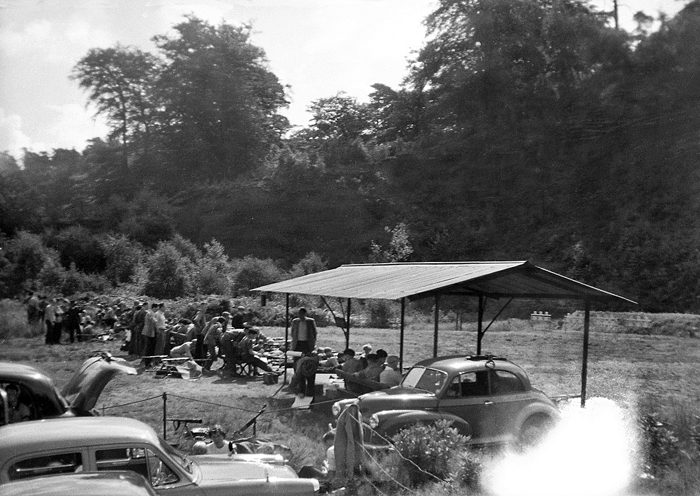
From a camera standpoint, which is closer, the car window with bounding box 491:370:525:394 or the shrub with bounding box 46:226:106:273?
the car window with bounding box 491:370:525:394

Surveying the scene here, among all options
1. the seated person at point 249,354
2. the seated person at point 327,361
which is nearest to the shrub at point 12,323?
the seated person at point 249,354

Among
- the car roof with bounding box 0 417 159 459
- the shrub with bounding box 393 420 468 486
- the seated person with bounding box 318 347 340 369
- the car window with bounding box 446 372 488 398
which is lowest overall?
the seated person with bounding box 318 347 340 369

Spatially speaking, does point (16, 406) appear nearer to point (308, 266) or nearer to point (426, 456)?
point (426, 456)

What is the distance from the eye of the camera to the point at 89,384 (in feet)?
24.5

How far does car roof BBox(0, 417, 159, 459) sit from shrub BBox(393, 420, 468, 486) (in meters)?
3.63

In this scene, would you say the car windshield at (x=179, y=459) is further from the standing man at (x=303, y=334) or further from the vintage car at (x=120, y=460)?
the standing man at (x=303, y=334)

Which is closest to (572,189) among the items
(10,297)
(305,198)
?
(305,198)

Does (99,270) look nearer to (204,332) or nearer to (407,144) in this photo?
(407,144)

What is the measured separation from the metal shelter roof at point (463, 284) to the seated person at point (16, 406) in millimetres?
5990

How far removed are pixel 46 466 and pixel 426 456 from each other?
4504 mm

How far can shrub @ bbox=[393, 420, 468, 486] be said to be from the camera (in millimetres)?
8273

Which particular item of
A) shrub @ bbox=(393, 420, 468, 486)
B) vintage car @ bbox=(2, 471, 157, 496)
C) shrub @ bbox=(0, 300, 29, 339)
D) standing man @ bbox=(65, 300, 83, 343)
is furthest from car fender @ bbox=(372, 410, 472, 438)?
shrub @ bbox=(0, 300, 29, 339)

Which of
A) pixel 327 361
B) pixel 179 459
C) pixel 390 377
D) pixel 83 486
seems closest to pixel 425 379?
pixel 390 377

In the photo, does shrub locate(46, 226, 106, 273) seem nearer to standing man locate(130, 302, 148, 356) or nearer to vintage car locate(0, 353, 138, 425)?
standing man locate(130, 302, 148, 356)
